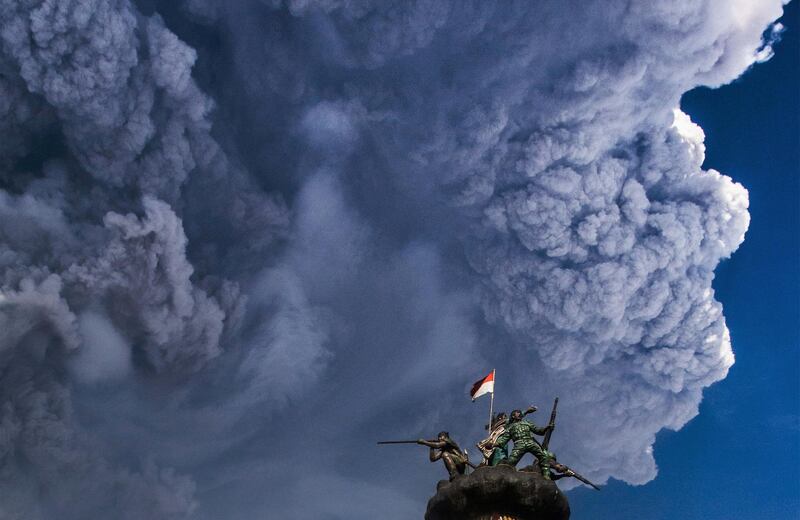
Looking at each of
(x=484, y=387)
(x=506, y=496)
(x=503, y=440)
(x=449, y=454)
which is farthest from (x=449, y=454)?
(x=484, y=387)

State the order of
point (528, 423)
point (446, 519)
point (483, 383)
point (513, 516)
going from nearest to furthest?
point (513, 516), point (446, 519), point (528, 423), point (483, 383)

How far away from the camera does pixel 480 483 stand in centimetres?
856

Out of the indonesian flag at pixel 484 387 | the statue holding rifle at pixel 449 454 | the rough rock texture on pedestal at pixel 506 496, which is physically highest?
the indonesian flag at pixel 484 387

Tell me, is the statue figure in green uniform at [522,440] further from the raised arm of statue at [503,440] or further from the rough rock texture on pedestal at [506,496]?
the rough rock texture on pedestal at [506,496]

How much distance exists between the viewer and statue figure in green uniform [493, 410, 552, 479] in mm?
10172

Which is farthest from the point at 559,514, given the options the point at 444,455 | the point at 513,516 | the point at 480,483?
the point at 444,455

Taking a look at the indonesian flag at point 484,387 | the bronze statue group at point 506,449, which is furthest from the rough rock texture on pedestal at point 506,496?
the indonesian flag at point 484,387

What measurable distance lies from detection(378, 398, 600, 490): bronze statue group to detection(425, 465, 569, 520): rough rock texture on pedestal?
1148 millimetres

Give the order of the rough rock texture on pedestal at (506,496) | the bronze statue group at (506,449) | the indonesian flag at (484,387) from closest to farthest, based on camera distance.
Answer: the rough rock texture on pedestal at (506,496)
the bronze statue group at (506,449)
the indonesian flag at (484,387)

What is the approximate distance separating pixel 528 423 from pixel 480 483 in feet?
9.24

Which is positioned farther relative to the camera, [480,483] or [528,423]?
[528,423]

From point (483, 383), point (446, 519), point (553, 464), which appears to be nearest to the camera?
point (446, 519)

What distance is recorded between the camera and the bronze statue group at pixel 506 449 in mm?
10125

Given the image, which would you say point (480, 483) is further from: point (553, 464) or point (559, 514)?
point (553, 464)
